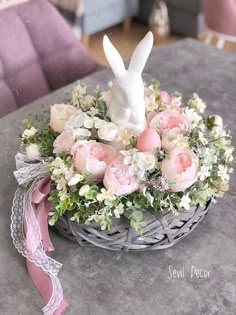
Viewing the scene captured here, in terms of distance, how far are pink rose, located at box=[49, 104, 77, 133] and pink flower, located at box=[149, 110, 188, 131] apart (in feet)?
0.52

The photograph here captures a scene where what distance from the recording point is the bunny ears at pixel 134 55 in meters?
0.77

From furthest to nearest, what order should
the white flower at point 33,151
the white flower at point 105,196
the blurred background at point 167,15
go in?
the blurred background at point 167,15 → the white flower at point 33,151 → the white flower at point 105,196

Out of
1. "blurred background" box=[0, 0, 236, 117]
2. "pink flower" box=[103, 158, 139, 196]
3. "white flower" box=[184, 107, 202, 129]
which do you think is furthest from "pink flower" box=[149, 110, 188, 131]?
"blurred background" box=[0, 0, 236, 117]

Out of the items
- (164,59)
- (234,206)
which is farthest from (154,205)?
(164,59)

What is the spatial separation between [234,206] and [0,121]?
607mm

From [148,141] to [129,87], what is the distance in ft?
0.32

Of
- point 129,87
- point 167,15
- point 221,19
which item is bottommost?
point 167,15

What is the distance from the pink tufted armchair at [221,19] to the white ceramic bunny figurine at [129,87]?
5.45 ft

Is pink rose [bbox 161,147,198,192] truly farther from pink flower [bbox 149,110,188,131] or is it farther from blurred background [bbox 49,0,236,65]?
blurred background [bbox 49,0,236,65]

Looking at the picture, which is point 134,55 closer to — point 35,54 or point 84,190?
point 84,190

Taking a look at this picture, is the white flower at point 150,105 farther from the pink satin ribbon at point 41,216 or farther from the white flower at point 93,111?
the pink satin ribbon at point 41,216

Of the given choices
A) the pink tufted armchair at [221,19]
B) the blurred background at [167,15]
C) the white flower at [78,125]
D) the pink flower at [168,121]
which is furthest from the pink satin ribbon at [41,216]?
the pink tufted armchair at [221,19]

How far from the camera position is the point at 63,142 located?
32.9 inches

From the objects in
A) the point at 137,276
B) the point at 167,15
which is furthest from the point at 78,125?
the point at 167,15
